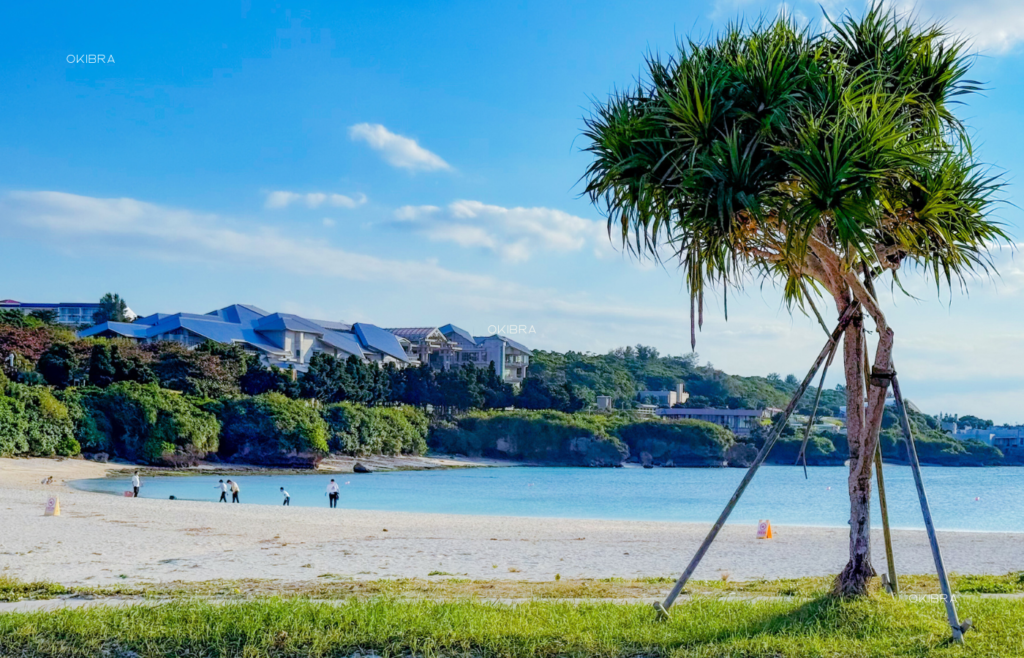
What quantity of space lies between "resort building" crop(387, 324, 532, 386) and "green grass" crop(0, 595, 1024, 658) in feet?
312

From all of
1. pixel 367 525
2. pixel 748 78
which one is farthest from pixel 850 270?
pixel 367 525

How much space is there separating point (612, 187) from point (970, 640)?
445 centimetres

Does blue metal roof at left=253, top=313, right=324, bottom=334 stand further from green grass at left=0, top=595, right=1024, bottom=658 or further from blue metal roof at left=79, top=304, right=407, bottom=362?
green grass at left=0, top=595, right=1024, bottom=658

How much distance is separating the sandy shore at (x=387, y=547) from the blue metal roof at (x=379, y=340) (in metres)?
69.5

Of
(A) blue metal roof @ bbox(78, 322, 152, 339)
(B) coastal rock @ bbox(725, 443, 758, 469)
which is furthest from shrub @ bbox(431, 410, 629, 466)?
(A) blue metal roof @ bbox(78, 322, 152, 339)

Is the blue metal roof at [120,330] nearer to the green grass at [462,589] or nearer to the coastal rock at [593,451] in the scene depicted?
the coastal rock at [593,451]

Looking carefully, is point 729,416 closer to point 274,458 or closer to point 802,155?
point 274,458

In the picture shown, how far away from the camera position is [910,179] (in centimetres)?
688

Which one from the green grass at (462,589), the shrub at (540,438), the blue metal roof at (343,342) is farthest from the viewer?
the blue metal roof at (343,342)

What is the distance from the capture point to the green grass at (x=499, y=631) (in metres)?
6.00

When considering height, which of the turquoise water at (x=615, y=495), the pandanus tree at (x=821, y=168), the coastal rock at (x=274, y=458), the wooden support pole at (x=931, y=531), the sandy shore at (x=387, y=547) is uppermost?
the pandanus tree at (x=821, y=168)

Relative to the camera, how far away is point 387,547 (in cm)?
1783

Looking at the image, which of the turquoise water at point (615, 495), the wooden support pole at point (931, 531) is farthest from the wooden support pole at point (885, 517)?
the turquoise water at point (615, 495)

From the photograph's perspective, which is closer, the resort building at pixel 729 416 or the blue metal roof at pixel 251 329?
the blue metal roof at pixel 251 329
